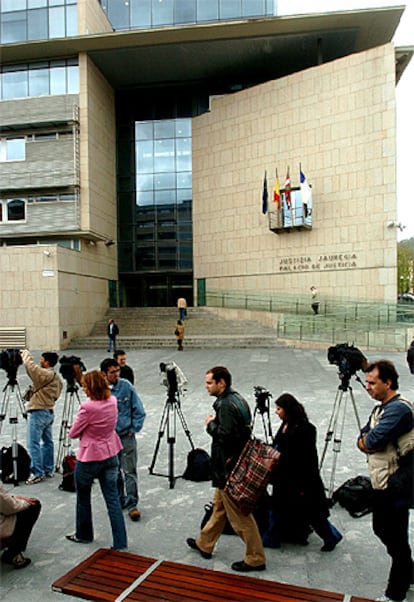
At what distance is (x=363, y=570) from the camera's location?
387 cm

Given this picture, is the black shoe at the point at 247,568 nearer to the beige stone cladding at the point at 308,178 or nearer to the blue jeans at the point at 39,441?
the blue jeans at the point at 39,441

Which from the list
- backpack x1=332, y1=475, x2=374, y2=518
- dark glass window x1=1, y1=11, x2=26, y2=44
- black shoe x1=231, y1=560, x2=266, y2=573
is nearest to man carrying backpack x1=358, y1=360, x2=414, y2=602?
black shoe x1=231, y1=560, x2=266, y2=573

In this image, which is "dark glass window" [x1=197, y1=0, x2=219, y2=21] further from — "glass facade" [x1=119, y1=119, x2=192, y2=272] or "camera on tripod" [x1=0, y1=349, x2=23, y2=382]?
"camera on tripod" [x1=0, y1=349, x2=23, y2=382]

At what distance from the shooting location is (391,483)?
3.38 m

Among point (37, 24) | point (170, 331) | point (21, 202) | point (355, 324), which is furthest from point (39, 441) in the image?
point (37, 24)

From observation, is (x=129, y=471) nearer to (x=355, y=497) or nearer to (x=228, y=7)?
(x=355, y=497)

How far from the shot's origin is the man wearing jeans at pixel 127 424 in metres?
5.10

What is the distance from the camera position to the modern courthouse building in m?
25.6

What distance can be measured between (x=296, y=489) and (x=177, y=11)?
35028 millimetres

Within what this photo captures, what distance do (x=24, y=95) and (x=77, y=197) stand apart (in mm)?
7220

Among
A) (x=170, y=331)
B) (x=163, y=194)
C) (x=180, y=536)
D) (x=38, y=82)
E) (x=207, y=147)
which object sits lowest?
(x=180, y=536)

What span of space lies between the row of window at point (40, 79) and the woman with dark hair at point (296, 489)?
94.6 feet

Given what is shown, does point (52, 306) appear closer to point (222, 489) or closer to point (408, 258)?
point (222, 489)

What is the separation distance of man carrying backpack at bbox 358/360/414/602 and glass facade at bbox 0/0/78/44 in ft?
101
